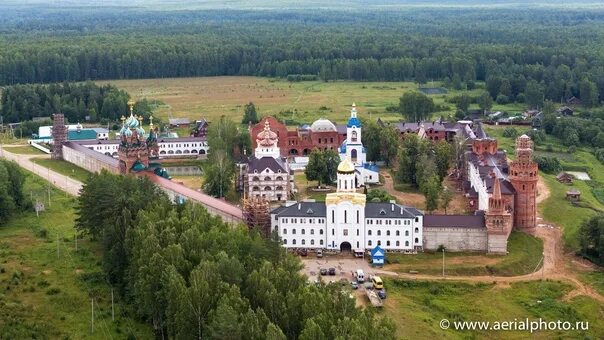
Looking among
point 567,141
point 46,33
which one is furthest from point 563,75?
point 46,33

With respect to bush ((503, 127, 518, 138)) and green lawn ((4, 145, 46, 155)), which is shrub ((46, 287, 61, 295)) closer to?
green lawn ((4, 145, 46, 155))

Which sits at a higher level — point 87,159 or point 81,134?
point 81,134

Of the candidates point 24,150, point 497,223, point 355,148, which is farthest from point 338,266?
point 24,150

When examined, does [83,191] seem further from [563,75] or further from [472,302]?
[563,75]

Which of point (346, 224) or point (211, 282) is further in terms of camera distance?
point (346, 224)

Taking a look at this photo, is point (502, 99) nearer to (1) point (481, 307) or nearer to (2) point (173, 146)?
(2) point (173, 146)

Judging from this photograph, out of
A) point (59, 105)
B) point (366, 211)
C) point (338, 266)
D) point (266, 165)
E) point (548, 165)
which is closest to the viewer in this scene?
point (338, 266)

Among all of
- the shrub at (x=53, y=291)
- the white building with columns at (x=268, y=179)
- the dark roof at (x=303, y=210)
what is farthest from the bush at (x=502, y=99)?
the shrub at (x=53, y=291)

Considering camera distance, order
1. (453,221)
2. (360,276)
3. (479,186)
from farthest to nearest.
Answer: (479,186), (453,221), (360,276)
